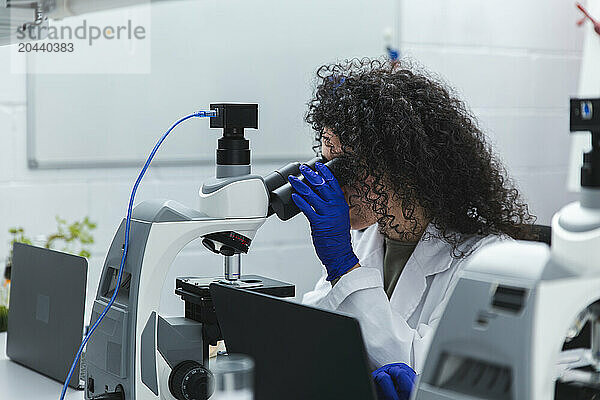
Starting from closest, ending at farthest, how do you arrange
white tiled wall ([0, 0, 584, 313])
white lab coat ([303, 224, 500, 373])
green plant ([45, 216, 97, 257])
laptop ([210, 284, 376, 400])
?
laptop ([210, 284, 376, 400]) < white lab coat ([303, 224, 500, 373]) < green plant ([45, 216, 97, 257]) < white tiled wall ([0, 0, 584, 313])

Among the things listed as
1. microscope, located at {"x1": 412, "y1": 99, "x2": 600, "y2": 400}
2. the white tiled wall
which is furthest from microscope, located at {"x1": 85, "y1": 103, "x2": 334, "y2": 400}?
the white tiled wall

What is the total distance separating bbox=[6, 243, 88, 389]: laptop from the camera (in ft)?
5.22

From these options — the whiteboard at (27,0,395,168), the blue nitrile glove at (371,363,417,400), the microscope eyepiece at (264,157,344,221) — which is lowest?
the blue nitrile glove at (371,363,417,400)

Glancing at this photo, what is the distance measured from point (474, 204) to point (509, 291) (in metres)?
0.99

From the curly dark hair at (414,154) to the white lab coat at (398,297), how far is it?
55 mm

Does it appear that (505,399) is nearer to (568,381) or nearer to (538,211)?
(568,381)

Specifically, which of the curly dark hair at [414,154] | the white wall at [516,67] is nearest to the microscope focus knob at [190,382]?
the curly dark hair at [414,154]

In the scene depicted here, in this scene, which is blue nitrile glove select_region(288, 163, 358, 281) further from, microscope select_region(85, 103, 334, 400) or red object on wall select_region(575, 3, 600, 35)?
red object on wall select_region(575, 3, 600, 35)

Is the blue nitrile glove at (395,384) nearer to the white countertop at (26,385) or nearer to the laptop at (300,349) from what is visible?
the laptop at (300,349)

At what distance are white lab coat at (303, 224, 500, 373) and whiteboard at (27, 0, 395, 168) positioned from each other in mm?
829

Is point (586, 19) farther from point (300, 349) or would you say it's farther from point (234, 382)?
point (234, 382)

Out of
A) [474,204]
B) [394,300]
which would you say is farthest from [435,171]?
[394,300]

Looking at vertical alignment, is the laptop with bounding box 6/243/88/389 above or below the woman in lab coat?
below

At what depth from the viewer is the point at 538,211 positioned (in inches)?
133
